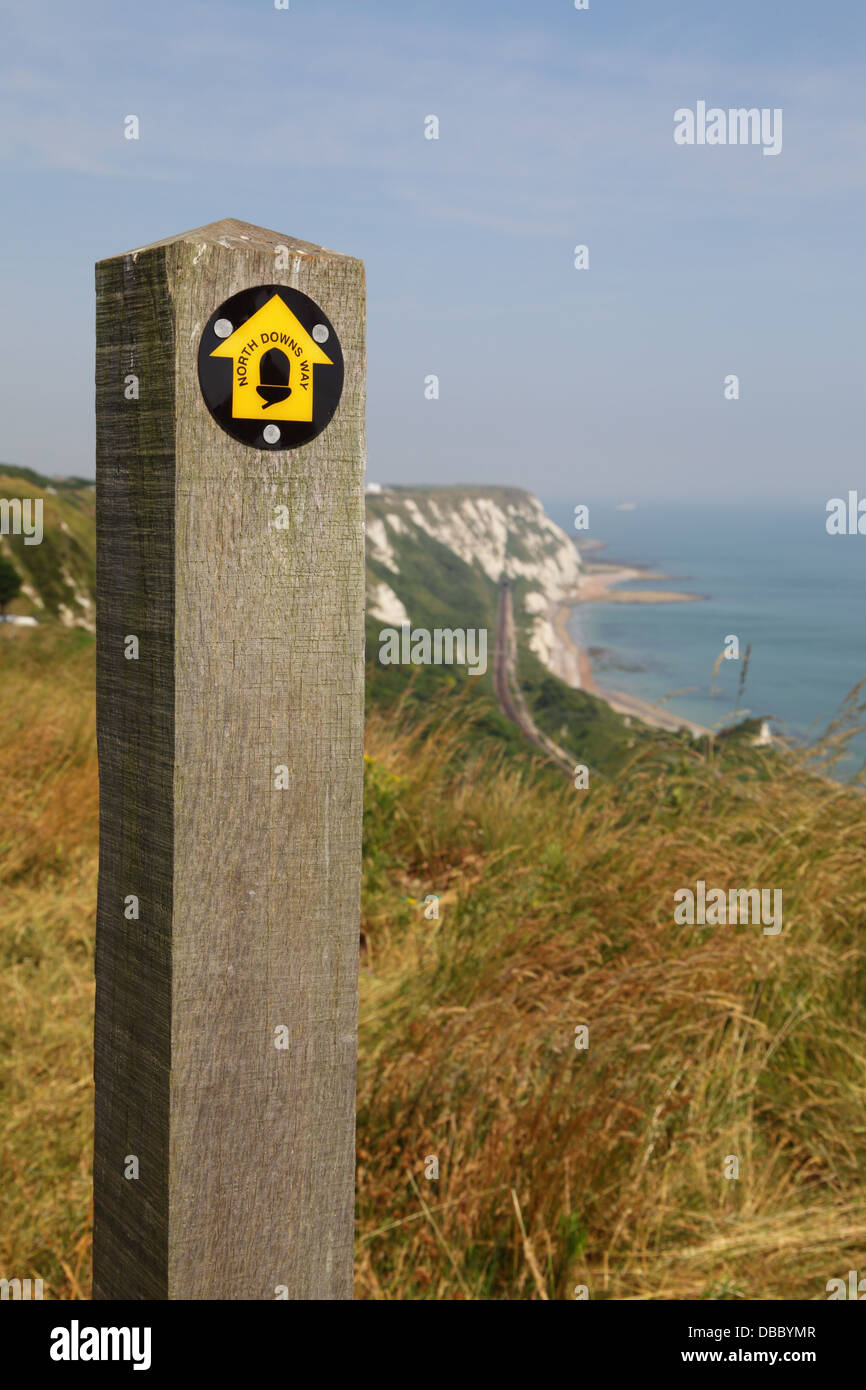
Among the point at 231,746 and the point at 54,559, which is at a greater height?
the point at 54,559

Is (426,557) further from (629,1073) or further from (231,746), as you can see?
(231,746)

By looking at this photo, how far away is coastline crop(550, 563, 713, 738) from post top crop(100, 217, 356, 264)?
322cm

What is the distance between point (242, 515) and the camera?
4.01ft

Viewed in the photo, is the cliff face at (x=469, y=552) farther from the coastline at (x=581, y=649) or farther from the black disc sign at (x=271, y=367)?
the black disc sign at (x=271, y=367)

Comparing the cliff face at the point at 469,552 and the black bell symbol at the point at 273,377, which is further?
the cliff face at the point at 469,552

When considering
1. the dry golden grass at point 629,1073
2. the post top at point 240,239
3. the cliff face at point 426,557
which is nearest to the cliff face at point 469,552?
the cliff face at point 426,557

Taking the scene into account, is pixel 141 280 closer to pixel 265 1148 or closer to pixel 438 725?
pixel 265 1148

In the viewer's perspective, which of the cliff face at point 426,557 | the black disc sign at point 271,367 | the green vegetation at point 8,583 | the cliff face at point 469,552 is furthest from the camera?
the cliff face at point 469,552

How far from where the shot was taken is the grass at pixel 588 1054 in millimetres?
2318

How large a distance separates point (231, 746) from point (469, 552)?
25898 millimetres

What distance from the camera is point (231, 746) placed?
4.09 feet

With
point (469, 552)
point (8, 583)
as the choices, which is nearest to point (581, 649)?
point (8, 583)

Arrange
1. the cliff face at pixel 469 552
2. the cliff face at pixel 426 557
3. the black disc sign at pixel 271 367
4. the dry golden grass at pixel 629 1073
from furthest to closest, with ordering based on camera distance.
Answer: the cliff face at pixel 469 552, the cliff face at pixel 426 557, the dry golden grass at pixel 629 1073, the black disc sign at pixel 271 367
